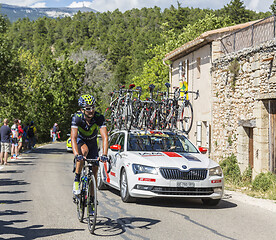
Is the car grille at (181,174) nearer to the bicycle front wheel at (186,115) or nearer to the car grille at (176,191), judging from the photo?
the car grille at (176,191)

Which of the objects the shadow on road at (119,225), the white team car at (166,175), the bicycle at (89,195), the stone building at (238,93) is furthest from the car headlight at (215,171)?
the stone building at (238,93)

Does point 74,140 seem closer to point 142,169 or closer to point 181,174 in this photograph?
point 142,169

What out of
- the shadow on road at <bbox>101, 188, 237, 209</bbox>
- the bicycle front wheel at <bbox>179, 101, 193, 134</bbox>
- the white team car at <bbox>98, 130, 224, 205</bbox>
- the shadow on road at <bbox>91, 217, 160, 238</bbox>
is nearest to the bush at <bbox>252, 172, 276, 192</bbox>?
the bicycle front wheel at <bbox>179, 101, 193, 134</bbox>

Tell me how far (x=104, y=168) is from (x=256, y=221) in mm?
4583

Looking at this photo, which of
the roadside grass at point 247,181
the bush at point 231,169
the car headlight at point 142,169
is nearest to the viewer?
the car headlight at point 142,169

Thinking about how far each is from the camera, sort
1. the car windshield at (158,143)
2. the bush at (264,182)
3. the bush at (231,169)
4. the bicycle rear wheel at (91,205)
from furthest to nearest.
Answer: the bush at (231,169)
the bush at (264,182)
the car windshield at (158,143)
the bicycle rear wheel at (91,205)

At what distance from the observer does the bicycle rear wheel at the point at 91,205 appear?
21.3 ft

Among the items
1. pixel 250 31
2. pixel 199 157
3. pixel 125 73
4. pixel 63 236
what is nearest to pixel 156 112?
pixel 199 157

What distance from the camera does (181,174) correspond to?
8938 mm

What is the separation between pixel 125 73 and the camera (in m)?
102

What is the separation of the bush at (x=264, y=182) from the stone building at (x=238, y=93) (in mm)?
564

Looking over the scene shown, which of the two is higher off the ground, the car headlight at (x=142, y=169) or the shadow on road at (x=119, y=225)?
the car headlight at (x=142, y=169)

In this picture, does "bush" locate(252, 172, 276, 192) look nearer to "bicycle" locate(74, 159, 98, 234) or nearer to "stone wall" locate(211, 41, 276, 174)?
"stone wall" locate(211, 41, 276, 174)

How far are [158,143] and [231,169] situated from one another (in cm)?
819
